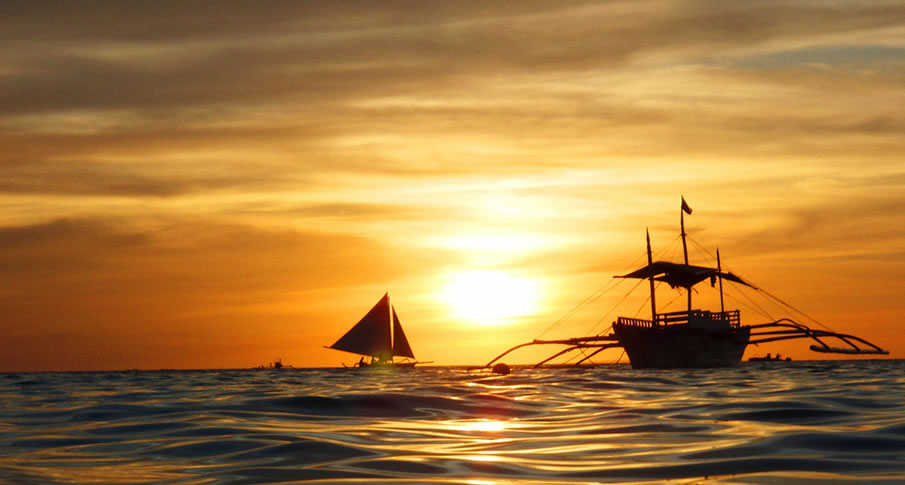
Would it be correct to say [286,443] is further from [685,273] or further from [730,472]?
[685,273]

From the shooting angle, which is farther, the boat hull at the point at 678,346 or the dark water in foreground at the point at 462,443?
the boat hull at the point at 678,346

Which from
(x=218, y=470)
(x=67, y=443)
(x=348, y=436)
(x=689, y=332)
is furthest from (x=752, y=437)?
(x=689, y=332)

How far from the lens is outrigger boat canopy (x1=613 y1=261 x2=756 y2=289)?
4134 inches

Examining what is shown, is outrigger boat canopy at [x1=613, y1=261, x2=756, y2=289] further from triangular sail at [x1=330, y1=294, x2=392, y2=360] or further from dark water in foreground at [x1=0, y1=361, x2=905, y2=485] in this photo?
dark water in foreground at [x1=0, y1=361, x2=905, y2=485]

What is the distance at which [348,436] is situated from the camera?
1442cm

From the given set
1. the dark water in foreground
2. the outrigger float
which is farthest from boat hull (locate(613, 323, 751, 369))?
the dark water in foreground

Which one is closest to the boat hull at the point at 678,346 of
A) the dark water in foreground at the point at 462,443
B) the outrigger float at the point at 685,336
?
the outrigger float at the point at 685,336

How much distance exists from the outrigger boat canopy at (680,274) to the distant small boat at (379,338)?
140ft

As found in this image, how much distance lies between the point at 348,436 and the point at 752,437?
5993mm

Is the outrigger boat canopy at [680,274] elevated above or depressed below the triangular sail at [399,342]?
above

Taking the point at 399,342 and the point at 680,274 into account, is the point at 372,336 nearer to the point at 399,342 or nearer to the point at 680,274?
the point at 399,342

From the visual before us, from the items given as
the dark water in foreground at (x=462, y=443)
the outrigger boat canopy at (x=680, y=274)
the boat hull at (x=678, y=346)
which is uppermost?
the outrigger boat canopy at (x=680, y=274)

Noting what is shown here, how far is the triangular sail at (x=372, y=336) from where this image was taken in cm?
13212

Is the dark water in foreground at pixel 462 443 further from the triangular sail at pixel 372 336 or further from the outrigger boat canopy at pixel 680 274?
the triangular sail at pixel 372 336
